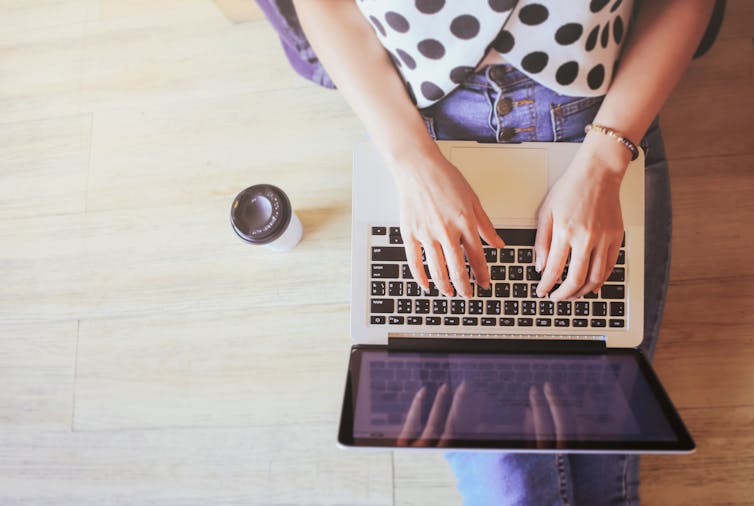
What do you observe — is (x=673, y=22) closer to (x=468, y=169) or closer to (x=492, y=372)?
(x=468, y=169)

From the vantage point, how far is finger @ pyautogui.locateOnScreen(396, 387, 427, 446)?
0.62m

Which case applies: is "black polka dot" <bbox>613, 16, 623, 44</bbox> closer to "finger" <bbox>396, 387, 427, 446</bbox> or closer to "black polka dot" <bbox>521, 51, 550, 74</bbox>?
"black polka dot" <bbox>521, 51, 550, 74</bbox>

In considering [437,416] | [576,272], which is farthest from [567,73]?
[437,416]

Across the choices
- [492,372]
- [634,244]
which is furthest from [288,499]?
[634,244]

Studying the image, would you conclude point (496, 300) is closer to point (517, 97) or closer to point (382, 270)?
point (382, 270)

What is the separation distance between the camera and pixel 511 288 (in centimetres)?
70

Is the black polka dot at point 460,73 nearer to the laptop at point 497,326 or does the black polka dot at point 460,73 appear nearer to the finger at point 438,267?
the laptop at point 497,326

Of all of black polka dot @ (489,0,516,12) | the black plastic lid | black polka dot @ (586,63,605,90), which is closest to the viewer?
black polka dot @ (489,0,516,12)

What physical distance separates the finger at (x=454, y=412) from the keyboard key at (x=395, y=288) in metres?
0.14

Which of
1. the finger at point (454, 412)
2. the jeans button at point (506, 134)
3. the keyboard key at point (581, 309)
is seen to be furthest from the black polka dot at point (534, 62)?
the finger at point (454, 412)

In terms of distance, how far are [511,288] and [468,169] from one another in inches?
6.8

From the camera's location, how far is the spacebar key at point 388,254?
708mm

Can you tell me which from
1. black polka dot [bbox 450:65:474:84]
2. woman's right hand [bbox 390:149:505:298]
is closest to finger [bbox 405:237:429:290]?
woman's right hand [bbox 390:149:505:298]

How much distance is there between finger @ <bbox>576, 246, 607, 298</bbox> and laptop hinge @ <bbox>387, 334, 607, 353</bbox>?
0.07 m
